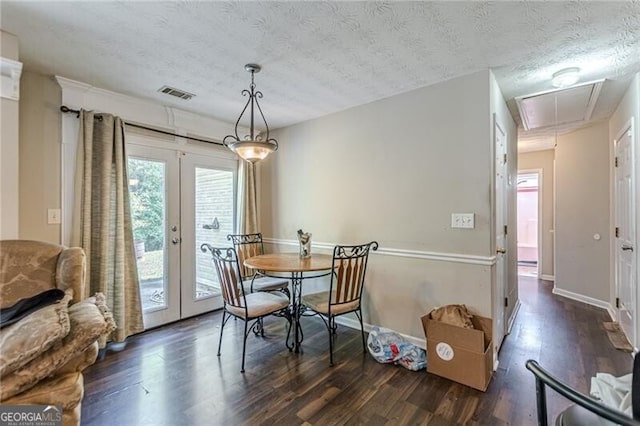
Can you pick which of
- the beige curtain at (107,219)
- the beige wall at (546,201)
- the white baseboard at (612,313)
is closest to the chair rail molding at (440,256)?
the beige curtain at (107,219)

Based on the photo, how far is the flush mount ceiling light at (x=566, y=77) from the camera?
92.1 inches

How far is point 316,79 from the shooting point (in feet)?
8.54

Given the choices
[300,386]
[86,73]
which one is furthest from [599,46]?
[86,73]

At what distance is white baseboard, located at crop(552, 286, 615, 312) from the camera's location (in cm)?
385

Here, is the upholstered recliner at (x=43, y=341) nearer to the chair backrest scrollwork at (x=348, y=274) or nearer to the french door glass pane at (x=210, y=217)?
the chair backrest scrollwork at (x=348, y=274)

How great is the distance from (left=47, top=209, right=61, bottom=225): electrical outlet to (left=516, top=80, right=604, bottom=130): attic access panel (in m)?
4.49

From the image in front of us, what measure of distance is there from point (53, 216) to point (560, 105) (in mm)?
5143

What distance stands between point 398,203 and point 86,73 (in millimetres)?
2999

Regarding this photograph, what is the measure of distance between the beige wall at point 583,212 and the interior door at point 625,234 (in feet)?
1.80

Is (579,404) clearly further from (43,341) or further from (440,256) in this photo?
(43,341)

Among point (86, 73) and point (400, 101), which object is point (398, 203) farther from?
point (86, 73)

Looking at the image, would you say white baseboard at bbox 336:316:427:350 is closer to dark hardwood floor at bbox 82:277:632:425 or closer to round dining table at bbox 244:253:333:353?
dark hardwood floor at bbox 82:277:632:425

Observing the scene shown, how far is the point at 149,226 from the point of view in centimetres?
320

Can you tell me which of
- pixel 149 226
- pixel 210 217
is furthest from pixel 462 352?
pixel 149 226
